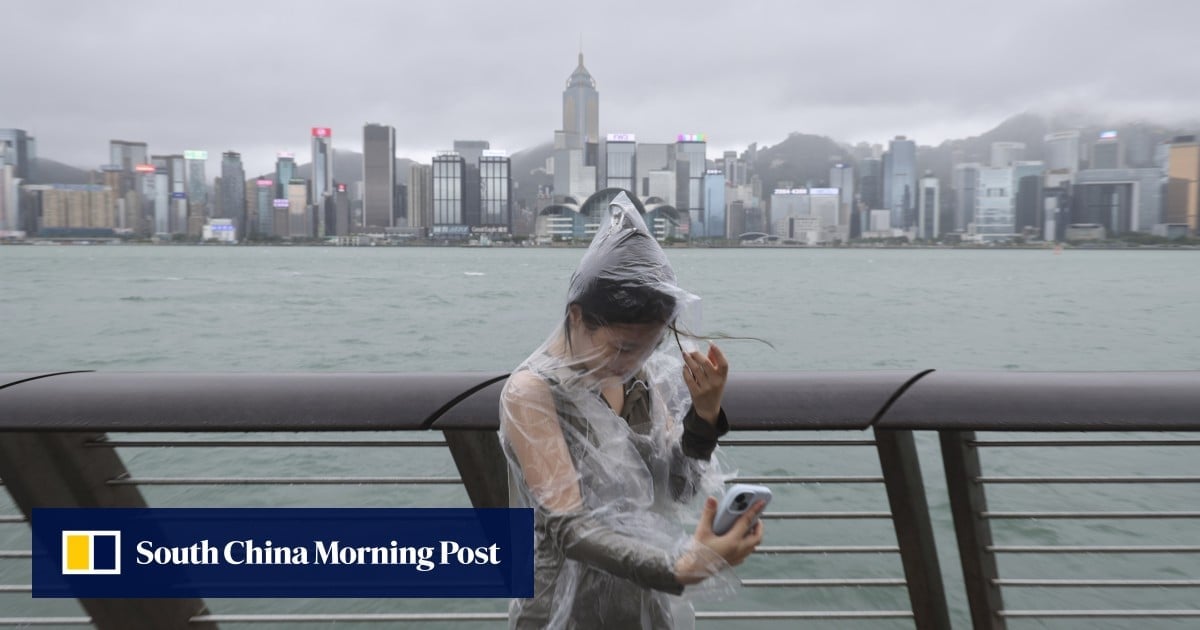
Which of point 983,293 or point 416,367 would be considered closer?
point 416,367

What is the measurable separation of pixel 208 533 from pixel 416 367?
2247cm

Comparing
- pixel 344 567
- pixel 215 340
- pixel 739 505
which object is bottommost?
pixel 215 340

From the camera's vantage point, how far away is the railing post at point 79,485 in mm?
1901

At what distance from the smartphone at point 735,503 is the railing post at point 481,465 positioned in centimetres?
68

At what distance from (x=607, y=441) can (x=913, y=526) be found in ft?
2.83

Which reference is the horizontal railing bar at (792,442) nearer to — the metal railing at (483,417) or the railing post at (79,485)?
the metal railing at (483,417)

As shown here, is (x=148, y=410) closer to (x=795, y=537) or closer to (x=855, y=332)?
(x=795, y=537)

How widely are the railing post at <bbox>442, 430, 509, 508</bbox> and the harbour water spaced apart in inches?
56.9

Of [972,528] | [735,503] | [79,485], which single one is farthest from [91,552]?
[972,528]

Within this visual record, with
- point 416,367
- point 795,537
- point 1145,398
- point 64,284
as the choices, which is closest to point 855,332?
point 416,367

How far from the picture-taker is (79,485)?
1967 mm

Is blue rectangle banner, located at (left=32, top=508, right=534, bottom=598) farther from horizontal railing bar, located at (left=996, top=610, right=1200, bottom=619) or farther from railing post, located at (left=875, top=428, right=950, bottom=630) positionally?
horizontal railing bar, located at (left=996, top=610, right=1200, bottom=619)

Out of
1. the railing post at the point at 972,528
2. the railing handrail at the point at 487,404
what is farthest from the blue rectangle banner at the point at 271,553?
the railing post at the point at 972,528

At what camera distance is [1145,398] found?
1802mm
